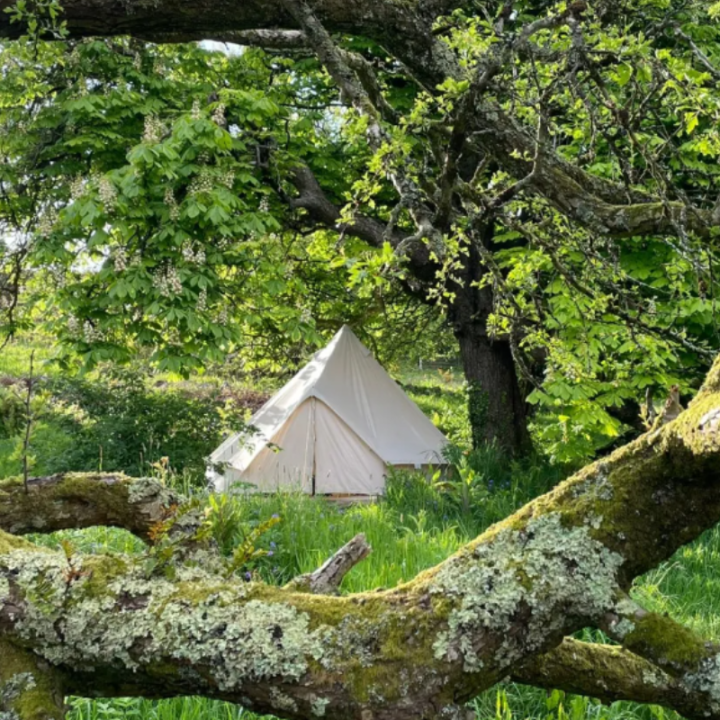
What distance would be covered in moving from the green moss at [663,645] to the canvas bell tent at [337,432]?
7948 millimetres

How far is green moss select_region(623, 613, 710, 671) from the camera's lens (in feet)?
4.10

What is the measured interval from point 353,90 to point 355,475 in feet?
23.1

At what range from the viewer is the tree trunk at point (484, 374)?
9.10 meters

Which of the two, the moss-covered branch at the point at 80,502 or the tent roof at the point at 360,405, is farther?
the tent roof at the point at 360,405

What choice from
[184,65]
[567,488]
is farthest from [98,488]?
[184,65]

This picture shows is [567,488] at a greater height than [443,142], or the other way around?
[443,142]

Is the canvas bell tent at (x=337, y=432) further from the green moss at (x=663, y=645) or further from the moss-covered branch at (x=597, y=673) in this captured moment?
the green moss at (x=663, y=645)

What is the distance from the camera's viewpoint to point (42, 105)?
6.15m

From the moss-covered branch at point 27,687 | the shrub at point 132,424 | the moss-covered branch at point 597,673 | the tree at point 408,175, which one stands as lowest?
the moss-covered branch at point 597,673

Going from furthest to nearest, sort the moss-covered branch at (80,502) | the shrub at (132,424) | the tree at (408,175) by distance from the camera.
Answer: the shrub at (132,424) → the tree at (408,175) → the moss-covered branch at (80,502)

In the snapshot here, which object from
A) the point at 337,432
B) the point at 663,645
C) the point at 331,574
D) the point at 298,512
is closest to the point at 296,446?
the point at 337,432

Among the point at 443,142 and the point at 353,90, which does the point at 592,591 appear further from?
the point at 443,142

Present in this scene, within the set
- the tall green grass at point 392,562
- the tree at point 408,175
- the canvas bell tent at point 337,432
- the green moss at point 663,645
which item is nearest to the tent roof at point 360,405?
the canvas bell tent at point 337,432

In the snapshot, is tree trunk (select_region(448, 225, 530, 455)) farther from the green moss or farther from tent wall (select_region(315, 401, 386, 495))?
the green moss
